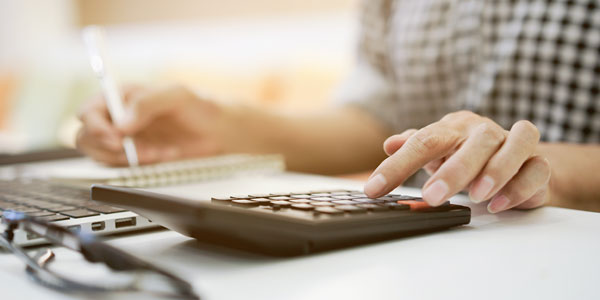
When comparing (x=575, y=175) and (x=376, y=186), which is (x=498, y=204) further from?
(x=575, y=175)

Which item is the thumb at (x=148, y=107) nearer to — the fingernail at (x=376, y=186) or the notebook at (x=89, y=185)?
the notebook at (x=89, y=185)

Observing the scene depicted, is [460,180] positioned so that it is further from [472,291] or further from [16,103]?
[16,103]

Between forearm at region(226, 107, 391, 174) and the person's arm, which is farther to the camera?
forearm at region(226, 107, 391, 174)

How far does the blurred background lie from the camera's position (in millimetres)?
1960

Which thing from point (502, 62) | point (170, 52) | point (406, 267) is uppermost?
point (170, 52)

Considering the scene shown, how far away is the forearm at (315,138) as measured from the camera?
778 millimetres

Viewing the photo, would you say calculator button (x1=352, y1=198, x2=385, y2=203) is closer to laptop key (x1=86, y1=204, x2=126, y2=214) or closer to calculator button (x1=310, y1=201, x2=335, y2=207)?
calculator button (x1=310, y1=201, x2=335, y2=207)

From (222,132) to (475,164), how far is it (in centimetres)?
47

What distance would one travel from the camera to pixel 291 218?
0.79ft

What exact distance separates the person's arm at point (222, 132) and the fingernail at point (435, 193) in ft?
0.98

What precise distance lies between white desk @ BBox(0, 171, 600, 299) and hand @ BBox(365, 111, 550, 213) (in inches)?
1.0

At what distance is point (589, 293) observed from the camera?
208mm

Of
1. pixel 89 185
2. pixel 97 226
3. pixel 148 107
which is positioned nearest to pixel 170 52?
pixel 148 107

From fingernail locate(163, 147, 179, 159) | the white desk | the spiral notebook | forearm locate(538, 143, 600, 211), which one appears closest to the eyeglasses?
the white desk
